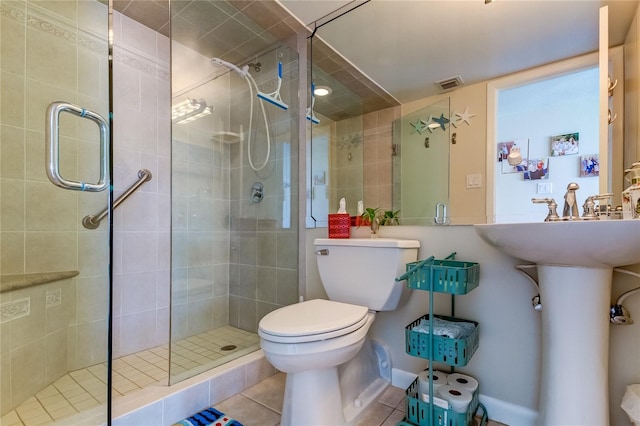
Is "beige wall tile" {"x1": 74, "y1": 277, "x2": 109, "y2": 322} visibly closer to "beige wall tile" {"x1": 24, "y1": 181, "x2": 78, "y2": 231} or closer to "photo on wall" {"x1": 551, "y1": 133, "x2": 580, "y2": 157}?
"beige wall tile" {"x1": 24, "y1": 181, "x2": 78, "y2": 231}

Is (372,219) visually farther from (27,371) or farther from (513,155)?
(27,371)

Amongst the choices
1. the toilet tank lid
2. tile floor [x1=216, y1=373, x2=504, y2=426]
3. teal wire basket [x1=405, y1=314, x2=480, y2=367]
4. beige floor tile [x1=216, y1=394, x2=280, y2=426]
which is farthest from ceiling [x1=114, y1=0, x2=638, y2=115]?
beige floor tile [x1=216, y1=394, x2=280, y2=426]

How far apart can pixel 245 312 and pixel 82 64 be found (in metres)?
1.73

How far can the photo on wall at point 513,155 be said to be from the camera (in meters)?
1.22

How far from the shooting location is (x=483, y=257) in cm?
127

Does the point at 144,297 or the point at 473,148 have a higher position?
the point at 473,148

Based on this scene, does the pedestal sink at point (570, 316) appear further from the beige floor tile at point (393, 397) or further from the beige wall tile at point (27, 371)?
the beige wall tile at point (27, 371)

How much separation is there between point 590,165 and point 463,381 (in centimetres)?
100

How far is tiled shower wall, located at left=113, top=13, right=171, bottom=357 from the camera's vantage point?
1.77 metres

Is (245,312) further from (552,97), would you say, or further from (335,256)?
(552,97)

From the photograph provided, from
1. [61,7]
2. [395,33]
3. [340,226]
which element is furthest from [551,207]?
[61,7]

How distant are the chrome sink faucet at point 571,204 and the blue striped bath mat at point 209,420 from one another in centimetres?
150

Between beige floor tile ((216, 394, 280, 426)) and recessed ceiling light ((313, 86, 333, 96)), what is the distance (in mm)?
1801

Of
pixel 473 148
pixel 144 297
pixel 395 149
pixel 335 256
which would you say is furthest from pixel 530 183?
pixel 144 297
